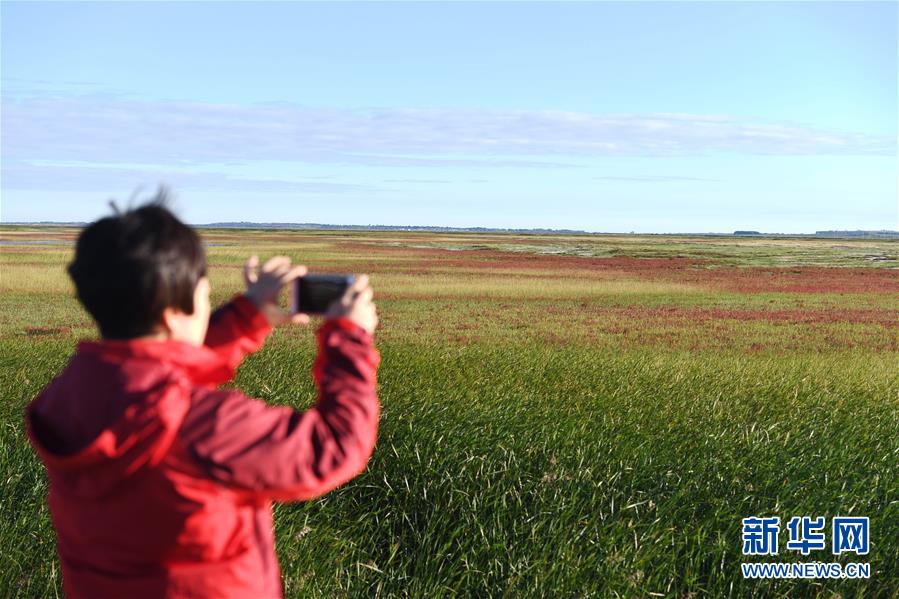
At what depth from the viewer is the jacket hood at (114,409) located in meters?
1.78

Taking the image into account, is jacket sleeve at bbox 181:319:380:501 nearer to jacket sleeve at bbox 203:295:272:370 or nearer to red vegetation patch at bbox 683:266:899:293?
jacket sleeve at bbox 203:295:272:370

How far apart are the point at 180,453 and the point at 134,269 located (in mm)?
Answer: 435

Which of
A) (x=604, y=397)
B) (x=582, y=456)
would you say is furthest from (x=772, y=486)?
(x=604, y=397)

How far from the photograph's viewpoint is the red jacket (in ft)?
5.91

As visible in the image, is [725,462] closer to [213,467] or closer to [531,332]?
[213,467]

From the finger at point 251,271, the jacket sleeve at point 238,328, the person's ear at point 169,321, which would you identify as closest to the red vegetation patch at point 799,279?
the finger at point 251,271

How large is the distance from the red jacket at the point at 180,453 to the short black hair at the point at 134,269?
70mm

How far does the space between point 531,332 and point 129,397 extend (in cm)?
1928

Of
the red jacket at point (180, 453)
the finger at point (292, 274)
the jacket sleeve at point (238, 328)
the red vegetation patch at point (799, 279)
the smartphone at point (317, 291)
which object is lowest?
the red vegetation patch at point (799, 279)

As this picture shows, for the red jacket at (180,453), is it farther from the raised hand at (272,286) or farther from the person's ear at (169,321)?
the raised hand at (272,286)

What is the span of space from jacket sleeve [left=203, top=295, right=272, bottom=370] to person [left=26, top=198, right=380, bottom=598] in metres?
0.18

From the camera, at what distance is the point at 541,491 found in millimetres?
5859

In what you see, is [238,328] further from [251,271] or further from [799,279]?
[799,279]

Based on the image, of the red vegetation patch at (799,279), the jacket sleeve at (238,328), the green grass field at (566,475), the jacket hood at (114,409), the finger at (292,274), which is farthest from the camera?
the red vegetation patch at (799,279)
